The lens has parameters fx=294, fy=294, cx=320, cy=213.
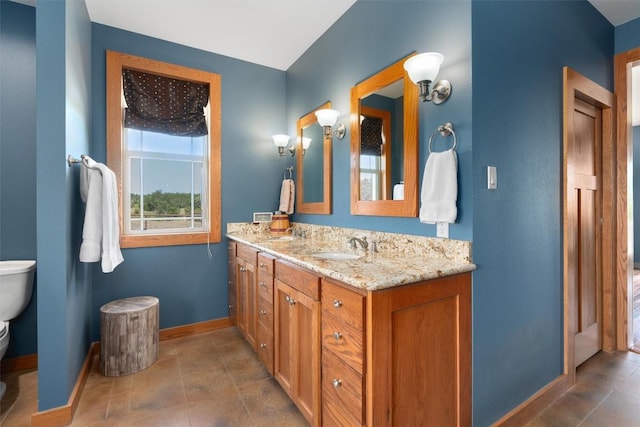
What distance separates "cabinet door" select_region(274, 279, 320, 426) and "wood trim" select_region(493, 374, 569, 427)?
3.17 ft

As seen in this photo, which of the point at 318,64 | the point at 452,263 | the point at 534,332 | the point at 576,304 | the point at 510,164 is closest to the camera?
the point at 452,263

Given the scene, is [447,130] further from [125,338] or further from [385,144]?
[125,338]

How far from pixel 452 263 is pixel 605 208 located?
190 cm

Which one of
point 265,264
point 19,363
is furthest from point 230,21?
point 19,363

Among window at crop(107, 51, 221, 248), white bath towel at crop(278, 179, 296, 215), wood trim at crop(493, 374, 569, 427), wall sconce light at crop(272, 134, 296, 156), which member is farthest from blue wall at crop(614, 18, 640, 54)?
window at crop(107, 51, 221, 248)

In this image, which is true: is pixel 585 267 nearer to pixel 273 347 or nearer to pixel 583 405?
pixel 583 405

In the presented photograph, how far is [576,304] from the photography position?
211 centimetres

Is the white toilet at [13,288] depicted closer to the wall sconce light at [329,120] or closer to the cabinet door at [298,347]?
the cabinet door at [298,347]

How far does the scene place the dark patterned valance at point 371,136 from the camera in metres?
1.98

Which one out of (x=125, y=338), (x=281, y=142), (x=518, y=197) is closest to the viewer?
(x=518, y=197)

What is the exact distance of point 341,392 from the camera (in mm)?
1278

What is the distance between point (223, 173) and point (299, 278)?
179 cm

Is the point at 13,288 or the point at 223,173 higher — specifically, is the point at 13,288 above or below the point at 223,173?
below

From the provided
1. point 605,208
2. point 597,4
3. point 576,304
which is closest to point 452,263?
point 576,304
